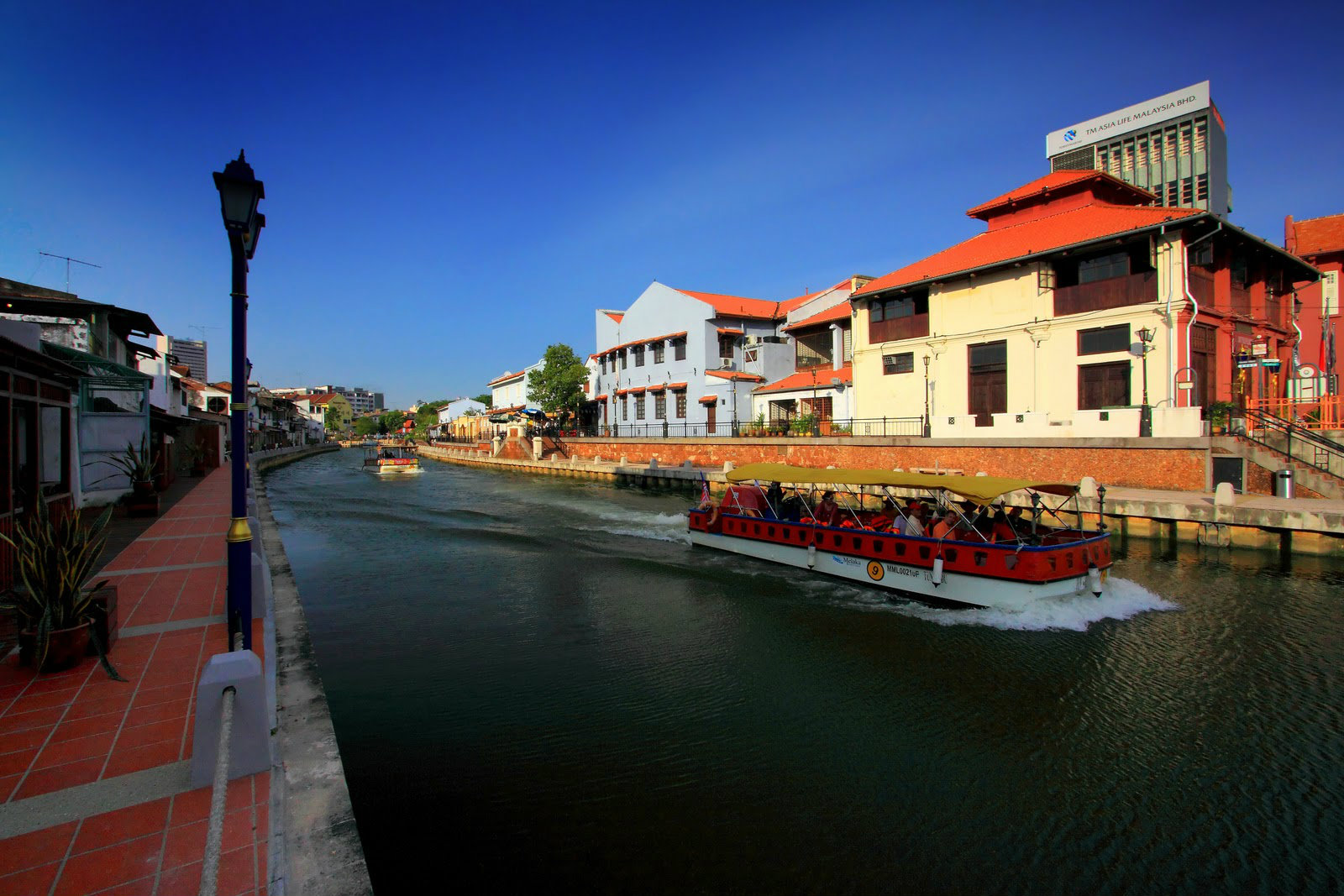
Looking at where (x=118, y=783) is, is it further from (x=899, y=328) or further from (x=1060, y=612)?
(x=899, y=328)

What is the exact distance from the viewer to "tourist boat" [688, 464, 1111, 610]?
1125cm

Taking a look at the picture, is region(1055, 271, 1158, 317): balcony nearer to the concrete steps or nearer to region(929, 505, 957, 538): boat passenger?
the concrete steps

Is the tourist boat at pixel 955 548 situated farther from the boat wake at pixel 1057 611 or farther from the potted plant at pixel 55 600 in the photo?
the potted plant at pixel 55 600

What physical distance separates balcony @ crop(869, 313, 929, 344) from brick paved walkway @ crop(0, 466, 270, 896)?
2552 cm

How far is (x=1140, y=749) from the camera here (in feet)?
22.7

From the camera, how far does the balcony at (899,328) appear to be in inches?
1048

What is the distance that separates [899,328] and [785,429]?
282 inches

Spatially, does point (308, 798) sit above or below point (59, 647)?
below

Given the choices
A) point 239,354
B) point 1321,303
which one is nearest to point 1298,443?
point 1321,303

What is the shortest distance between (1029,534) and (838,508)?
3873mm

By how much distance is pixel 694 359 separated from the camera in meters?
40.3

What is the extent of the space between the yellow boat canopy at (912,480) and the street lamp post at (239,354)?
10.9 meters

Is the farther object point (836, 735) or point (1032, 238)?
point (1032, 238)

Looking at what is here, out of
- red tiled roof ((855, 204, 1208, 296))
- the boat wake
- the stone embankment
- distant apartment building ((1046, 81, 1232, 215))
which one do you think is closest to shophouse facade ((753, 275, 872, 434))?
red tiled roof ((855, 204, 1208, 296))
